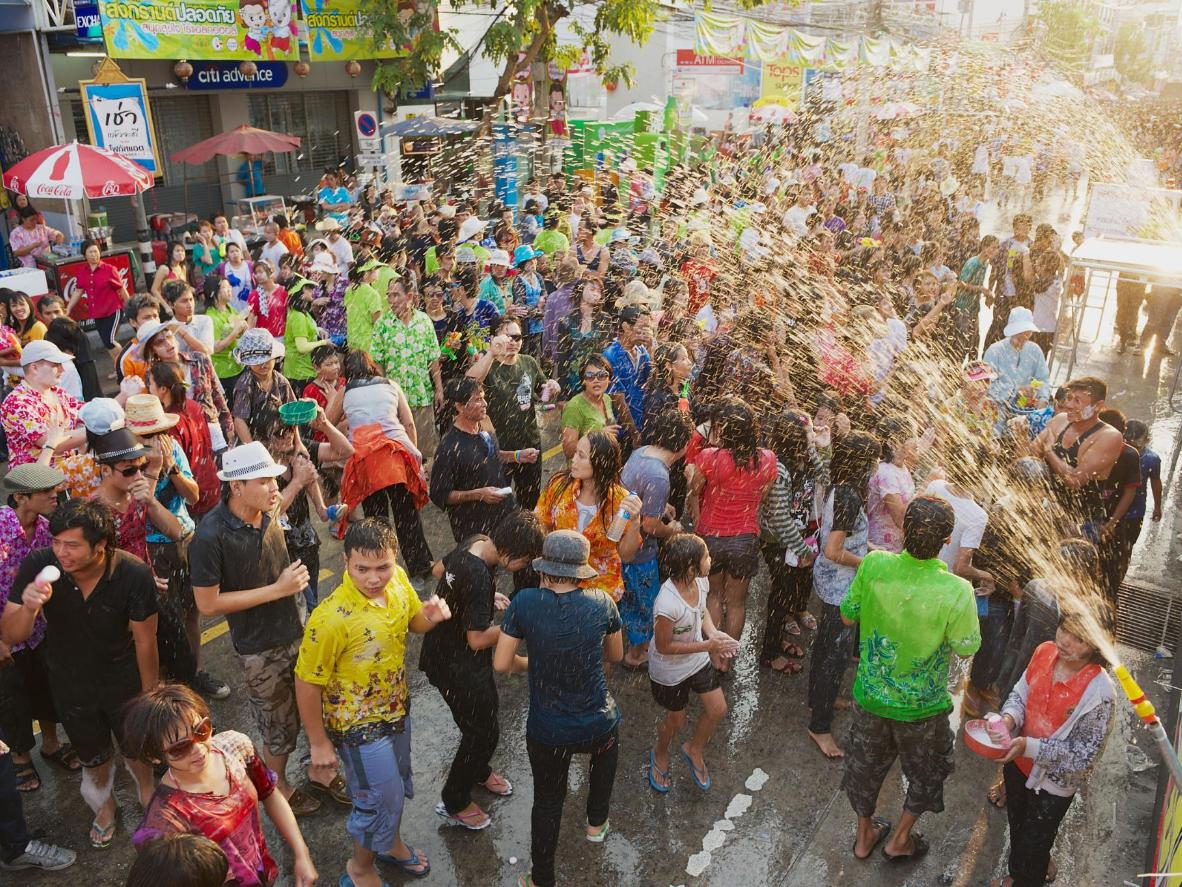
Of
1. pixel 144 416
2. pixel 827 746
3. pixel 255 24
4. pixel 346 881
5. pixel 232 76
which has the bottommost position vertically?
pixel 827 746

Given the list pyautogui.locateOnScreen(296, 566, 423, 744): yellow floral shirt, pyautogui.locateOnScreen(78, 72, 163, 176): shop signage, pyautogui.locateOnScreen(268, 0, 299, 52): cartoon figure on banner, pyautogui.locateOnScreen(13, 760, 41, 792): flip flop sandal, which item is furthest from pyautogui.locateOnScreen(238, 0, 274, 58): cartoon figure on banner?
pyautogui.locateOnScreen(296, 566, 423, 744): yellow floral shirt

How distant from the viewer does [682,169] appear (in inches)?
832

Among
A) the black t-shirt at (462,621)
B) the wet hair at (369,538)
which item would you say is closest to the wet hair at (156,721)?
the wet hair at (369,538)

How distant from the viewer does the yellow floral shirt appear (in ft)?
11.9

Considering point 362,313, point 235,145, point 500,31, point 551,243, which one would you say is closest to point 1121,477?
point 362,313

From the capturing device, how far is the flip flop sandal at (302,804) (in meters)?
4.61

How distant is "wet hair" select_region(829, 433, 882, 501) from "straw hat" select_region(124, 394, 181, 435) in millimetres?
3756

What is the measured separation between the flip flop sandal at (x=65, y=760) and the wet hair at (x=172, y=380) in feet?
6.61

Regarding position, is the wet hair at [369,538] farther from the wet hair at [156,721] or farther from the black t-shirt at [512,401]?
the black t-shirt at [512,401]

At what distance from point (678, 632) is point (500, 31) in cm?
1697

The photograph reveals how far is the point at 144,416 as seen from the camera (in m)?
5.06

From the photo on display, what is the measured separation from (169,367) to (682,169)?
17.3m

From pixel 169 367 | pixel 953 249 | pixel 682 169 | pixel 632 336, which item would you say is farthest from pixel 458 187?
pixel 169 367

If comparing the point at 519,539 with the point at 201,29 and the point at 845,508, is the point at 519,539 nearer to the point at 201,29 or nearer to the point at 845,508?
the point at 845,508
